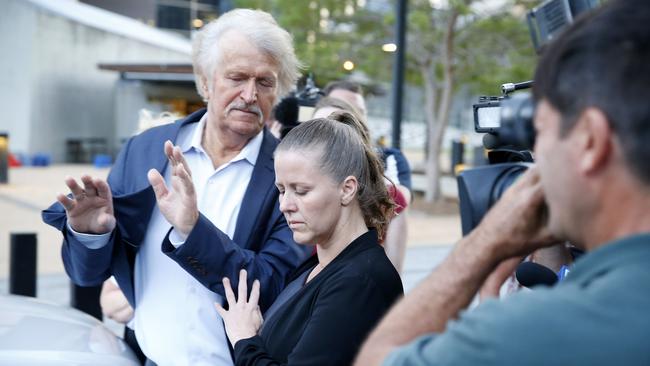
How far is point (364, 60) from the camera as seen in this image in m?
16.3

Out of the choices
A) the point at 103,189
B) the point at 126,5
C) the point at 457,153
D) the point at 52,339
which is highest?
the point at 126,5

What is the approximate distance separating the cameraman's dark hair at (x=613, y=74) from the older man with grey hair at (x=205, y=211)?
1.42 m

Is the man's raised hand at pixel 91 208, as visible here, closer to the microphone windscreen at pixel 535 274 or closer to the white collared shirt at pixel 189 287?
the white collared shirt at pixel 189 287

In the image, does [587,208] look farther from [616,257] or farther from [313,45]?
[313,45]

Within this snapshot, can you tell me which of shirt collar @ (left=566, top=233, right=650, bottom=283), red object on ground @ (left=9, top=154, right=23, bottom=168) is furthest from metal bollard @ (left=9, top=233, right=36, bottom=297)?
red object on ground @ (left=9, top=154, right=23, bottom=168)

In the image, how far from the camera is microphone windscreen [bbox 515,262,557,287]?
1.78 meters

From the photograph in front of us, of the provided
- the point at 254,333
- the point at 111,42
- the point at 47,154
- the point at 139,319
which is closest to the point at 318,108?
the point at 139,319

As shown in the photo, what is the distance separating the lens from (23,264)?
5652 mm

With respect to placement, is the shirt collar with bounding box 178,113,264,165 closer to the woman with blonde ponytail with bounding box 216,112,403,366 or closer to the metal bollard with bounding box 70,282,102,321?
the woman with blonde ponytail with bounding box 216,112,403,366

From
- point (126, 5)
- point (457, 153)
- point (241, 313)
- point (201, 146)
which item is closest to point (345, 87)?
point (201, 146)

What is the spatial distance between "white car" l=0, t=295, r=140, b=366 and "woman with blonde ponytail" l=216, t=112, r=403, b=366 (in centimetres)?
57

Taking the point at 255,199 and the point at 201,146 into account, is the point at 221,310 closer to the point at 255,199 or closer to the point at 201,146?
the point at 255,199

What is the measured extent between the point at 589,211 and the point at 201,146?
181 cm

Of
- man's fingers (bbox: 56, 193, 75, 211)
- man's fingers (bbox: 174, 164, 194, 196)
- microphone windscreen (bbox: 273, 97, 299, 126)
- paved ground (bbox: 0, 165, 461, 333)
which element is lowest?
paved ground (bbox: 0, 165, 461, 333)
